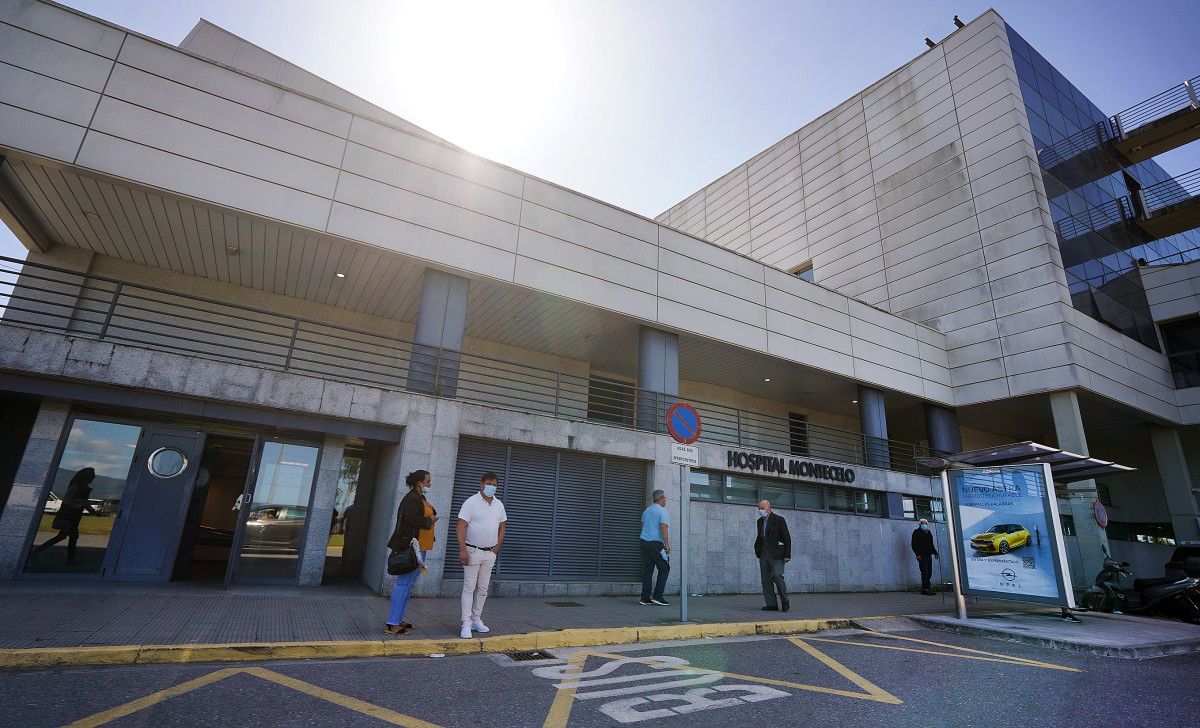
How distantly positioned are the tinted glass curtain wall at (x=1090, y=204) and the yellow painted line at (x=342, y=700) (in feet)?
77.2

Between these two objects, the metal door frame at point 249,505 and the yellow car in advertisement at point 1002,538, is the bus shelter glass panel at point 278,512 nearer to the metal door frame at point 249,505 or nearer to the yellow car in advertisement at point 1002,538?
the metal door frame at point 249,505

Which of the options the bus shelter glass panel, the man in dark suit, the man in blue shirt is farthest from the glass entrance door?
the man in dark suit

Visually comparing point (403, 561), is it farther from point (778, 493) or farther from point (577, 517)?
point (778, 493)

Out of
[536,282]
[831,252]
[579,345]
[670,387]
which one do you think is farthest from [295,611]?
[831,252]

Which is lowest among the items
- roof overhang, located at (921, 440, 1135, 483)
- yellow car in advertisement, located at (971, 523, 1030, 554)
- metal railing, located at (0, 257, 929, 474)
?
yellow car in advertisement, located at (971, 523, 1030, 554)

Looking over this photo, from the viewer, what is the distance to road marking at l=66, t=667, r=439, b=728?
321cm

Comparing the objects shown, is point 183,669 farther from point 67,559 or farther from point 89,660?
point 67,559

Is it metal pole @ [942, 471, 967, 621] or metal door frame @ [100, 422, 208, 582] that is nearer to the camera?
metal door frame @ [100, 422, 208, 582]

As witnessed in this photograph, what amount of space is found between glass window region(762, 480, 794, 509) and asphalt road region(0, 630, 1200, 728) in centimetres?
737

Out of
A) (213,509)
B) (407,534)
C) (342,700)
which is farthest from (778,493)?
(213,509)

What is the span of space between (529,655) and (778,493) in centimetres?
958

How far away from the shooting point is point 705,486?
488 inches

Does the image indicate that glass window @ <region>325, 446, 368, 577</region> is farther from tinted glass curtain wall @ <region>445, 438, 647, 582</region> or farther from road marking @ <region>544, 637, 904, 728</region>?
road marking @ <region>544, 637, 904, 728</region>

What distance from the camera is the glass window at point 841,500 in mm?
14505
